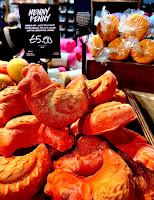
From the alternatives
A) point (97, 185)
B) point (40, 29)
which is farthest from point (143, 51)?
point (97, 185)

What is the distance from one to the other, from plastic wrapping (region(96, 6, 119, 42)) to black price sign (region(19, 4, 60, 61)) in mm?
378

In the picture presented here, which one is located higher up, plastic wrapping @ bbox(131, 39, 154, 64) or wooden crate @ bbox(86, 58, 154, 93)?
plastic wrapping @ bbox(131, 39, 154, 64)

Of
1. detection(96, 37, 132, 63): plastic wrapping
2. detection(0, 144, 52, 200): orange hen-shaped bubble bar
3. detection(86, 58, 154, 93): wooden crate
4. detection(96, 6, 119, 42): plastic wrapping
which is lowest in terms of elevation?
detection(0, 144, 52, 200): orange hen-shaped bubble bar

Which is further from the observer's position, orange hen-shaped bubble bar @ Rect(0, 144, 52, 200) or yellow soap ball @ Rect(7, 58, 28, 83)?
yellow soap ball @ Rect(7, 58, 28, 83)

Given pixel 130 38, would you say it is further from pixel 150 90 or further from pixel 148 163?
pixel 148 163

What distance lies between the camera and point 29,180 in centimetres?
57

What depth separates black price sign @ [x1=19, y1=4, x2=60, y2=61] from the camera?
122 centimetres

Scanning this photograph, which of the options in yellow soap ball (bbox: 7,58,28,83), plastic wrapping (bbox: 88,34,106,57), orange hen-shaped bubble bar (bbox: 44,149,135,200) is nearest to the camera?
orange hen-shaped bubble bar (bbox: 44,149,135,200)

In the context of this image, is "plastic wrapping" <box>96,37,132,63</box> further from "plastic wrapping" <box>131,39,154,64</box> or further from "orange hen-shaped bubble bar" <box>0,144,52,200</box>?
"orange hen-shaped bubble bar" <box>0,144,52,200</box>

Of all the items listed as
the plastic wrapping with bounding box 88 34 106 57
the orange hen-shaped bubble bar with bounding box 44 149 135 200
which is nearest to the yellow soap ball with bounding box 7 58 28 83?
the plastic wrapping with bounding box 88 34 106 57

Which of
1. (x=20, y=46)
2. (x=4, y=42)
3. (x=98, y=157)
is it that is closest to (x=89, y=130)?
(x=98, y=157)

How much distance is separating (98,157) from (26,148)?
0.30 metres

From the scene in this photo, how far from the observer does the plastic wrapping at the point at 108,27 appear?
1396mm

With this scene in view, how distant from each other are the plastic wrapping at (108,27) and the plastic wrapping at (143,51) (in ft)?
0.68
